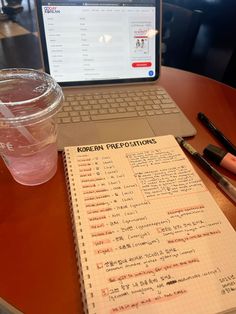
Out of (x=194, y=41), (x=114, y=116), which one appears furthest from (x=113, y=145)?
(x=194, y=41)

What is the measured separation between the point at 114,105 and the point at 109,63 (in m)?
0.11

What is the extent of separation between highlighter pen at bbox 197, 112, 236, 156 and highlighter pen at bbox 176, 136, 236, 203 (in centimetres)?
7

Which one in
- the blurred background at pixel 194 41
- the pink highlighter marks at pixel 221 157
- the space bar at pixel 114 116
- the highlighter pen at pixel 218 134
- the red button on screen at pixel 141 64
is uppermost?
the red button on screen at pixel 141 64

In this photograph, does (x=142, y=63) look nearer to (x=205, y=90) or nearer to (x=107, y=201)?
(x=205, y=90)

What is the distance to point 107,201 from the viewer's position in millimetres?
405

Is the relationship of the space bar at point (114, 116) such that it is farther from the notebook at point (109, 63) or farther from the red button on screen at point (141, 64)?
the red button on screen at point (141, 64)

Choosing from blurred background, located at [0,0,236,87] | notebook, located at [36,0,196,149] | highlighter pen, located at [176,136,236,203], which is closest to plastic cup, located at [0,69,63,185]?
notebook, located at [36,0,196,149]

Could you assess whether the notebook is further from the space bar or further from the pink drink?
the pink drink

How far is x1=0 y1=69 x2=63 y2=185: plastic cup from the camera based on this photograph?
1.31 feet

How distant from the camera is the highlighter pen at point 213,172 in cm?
44

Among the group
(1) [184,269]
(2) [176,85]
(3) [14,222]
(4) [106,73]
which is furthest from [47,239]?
(2) [176,85]

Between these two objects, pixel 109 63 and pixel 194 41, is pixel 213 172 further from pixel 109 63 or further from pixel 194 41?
pixel 194 41

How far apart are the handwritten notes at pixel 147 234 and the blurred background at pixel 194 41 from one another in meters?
0.74

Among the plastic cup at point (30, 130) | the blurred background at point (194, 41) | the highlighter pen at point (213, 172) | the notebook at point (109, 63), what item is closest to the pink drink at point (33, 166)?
the plastic cup at point (30, 130)
